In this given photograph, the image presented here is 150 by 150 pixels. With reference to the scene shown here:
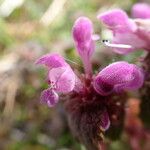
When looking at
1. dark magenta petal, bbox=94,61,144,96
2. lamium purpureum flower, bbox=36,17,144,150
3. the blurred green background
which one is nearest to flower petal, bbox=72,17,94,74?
lamium purpureum flower, bbox=36,17,144,150

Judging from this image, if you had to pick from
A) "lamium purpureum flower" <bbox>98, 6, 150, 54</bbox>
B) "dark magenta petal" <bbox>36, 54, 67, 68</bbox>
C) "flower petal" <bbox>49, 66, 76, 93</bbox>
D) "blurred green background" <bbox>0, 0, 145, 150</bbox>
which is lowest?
"blurred green background" <bbox>0, 0, 145, 150</bbox>

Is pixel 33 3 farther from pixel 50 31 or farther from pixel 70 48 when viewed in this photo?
pixel 70 48

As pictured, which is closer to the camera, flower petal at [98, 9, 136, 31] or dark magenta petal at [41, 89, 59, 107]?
dark magenta petal at [41, 89, 59, 107]

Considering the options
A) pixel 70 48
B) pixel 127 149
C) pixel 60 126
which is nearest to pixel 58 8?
pixel 70 48

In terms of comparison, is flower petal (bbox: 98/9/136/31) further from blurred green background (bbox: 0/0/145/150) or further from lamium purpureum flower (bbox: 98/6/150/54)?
blurred green background (bbox: 0/0/145/150)

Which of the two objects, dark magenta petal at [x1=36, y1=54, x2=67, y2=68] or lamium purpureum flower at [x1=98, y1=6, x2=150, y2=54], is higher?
dark magenta petal at [x1=36, y1=54, x2=67, y2=68]

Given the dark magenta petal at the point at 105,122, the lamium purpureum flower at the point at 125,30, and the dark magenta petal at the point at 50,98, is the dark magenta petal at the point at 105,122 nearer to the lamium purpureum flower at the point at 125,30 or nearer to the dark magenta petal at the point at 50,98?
the dark magenta petal at the point at 50,98

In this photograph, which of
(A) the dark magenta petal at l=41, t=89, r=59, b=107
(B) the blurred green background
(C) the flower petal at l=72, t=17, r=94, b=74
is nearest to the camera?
(A) the dark magenta petal at l=41, t=89, r=59, b=107

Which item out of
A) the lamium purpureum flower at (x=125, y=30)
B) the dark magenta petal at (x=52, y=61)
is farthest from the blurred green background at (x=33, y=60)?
the dark magenta petal at (x=52, y=61)
